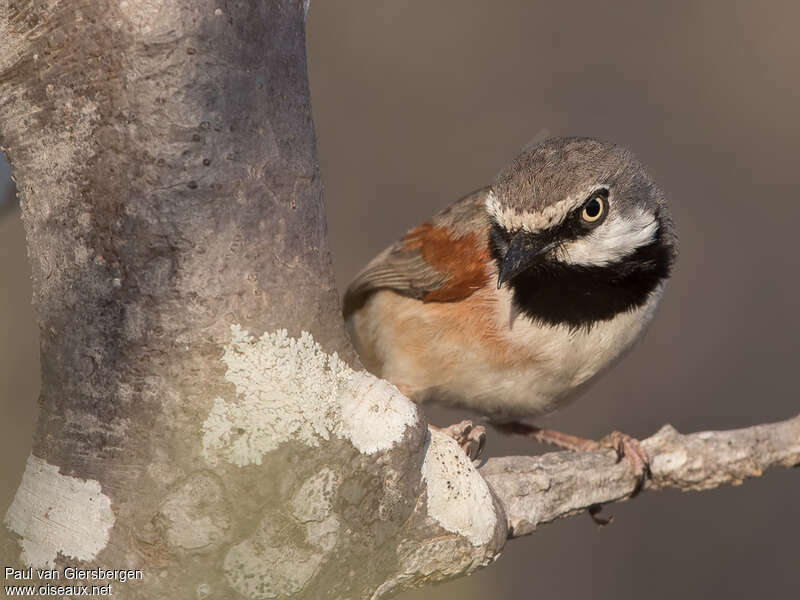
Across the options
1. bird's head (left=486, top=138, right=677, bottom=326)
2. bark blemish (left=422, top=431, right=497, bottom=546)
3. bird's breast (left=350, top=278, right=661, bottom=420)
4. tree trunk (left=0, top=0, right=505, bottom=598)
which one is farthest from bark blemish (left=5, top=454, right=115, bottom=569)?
bird's breast (left=350, top=278, right=661, bottom=420)

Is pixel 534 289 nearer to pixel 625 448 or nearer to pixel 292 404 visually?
pixel 625 448

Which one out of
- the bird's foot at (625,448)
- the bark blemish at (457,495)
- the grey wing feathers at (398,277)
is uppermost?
the grey wing feathers at (398,277)

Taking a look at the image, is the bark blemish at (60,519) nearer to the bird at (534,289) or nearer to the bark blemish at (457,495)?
the bark blemish at (457,495)

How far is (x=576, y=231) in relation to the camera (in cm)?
408

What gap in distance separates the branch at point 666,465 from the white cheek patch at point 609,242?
0.87 metres

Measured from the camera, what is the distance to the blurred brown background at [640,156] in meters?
7.55

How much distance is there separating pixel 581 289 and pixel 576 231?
298mm

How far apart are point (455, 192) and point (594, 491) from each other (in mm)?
4685

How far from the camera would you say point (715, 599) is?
707cm

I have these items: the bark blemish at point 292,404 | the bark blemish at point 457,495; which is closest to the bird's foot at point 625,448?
the bark blemish at point 457,495

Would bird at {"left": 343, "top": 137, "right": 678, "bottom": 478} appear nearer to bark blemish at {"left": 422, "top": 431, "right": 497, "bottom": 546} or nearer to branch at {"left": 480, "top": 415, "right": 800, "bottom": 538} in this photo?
branch at {"left": 480, "top": 415, "right": 800, "bottom": 538}

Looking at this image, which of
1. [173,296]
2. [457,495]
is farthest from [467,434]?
[173,296]

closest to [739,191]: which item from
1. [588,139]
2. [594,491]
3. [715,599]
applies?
[715,599]

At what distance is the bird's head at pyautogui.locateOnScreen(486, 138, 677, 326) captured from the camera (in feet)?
13.2
